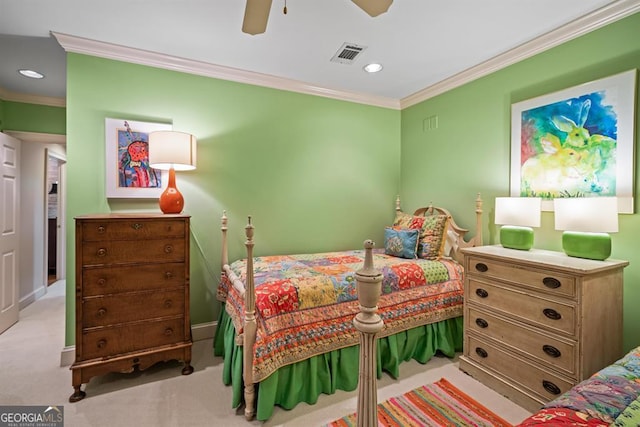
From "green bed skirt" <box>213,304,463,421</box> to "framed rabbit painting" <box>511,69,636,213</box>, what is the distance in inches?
54.5

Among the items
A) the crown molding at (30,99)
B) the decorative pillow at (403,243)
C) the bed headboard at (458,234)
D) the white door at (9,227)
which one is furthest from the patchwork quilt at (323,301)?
the crown molding at (30,99)

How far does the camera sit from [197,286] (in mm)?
2830

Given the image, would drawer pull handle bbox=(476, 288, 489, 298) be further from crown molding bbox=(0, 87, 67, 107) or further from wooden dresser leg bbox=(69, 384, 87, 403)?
crown molding bbox=(0, 87, 67, 107)

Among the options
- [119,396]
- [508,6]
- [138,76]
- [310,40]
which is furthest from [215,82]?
[119,396]

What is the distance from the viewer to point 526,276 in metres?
1.94

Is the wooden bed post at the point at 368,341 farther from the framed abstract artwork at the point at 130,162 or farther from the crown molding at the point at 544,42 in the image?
the crown molding at the point at 544,42

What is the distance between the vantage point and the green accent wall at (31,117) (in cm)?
338

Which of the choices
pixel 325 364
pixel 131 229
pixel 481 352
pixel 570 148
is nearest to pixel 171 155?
pixel 131 229

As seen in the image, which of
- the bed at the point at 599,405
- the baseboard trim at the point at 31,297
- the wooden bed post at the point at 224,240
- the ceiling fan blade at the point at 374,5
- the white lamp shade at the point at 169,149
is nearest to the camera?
the bed at the point at 599,405

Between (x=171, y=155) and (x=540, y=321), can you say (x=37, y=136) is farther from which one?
(x=540, y=321)

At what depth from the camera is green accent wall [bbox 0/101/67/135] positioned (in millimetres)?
3385

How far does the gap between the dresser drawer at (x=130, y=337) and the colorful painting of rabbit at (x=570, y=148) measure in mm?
3042

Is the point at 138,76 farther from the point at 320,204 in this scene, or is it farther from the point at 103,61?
the point at 320,204

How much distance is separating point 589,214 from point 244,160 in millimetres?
2751
